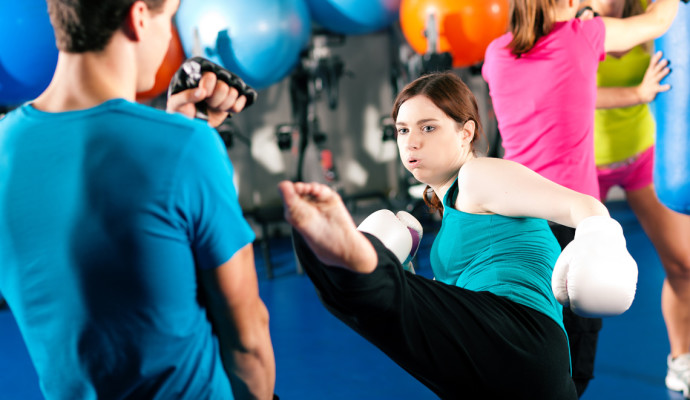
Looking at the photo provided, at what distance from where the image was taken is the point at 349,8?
11.9ft

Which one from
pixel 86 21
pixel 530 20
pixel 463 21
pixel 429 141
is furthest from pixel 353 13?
pixel 86 21

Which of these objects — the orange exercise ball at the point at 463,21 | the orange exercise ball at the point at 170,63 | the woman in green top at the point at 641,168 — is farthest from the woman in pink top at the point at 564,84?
the orange exercise ball at the point at 170,63

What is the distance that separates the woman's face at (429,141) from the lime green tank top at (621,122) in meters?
1.05

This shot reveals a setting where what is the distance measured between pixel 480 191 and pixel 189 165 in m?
0.65

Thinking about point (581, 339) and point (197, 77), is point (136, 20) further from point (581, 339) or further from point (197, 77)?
point (581, 339)

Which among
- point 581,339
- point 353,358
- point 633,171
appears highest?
point 633,171

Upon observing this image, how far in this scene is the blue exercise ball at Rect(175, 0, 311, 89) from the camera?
3158 mm

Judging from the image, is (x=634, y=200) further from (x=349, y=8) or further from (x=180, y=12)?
(x=180, y=12)

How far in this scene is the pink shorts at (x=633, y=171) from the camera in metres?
2.23

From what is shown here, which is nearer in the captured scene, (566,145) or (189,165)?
(189,165)

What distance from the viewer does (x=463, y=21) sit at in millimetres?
3412

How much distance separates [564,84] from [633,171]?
76cm

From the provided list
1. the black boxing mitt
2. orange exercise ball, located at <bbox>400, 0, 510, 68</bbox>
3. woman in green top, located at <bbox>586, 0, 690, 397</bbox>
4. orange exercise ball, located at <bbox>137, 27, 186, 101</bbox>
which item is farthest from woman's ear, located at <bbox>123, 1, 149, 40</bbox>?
orange exercise ball, located at <bbox>400, 0, 510, 68</bbox>

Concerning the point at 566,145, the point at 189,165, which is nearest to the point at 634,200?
the point at 566,145
